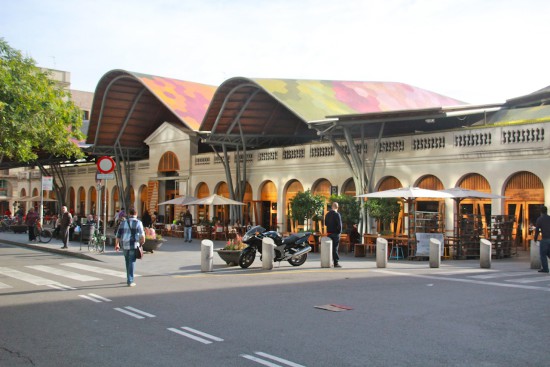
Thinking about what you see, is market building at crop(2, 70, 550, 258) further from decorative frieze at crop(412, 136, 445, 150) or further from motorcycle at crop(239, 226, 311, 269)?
motorcycle at crop(239, 226, 311, 269)

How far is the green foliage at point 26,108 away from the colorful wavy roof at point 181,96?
1334cm

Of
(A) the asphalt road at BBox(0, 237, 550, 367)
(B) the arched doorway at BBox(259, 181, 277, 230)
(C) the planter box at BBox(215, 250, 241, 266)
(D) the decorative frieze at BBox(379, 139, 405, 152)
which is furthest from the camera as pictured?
(B) the arched doorway at BBox(259, 181, 277, 230)

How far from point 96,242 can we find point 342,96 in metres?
16.0

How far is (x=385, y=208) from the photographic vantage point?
79.8ft

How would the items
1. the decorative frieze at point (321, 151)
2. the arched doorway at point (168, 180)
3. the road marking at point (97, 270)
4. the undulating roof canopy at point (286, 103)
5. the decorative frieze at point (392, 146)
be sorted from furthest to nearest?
the arched doorway at point (168, 180) < the undulating roof canopy at point (286, 103) < the decorative frieze at point (321, 151) < the decorative frieze at point (392, 146) < the road marking at point (97, 270)

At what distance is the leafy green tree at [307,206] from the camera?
88.0 ft

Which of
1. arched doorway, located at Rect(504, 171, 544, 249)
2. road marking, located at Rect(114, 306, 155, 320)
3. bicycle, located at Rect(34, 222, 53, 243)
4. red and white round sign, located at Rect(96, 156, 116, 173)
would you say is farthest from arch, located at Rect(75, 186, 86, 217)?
road marking, located at Rect(114, 306, 155, 320)

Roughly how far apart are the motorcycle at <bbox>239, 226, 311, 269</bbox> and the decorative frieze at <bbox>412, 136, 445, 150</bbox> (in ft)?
30.3

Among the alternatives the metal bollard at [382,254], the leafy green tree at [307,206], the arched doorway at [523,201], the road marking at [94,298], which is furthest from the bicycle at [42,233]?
the arched doorway at [523,201]

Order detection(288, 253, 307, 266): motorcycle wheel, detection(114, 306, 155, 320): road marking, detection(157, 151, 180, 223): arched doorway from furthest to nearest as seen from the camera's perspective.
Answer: detection(157, 151, 180, 223): arched doorway, detection(288, 253, 307, 266): motorcycle wheel, detection(114, 306, 155, 320): road marking

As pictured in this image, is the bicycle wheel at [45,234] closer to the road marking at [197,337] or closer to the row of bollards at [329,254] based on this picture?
the row of bollards at [329,254]

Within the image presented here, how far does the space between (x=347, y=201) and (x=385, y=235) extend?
2836 mm

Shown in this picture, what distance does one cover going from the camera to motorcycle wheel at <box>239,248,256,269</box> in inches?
698

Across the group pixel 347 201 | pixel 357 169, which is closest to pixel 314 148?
pixel 357 169
